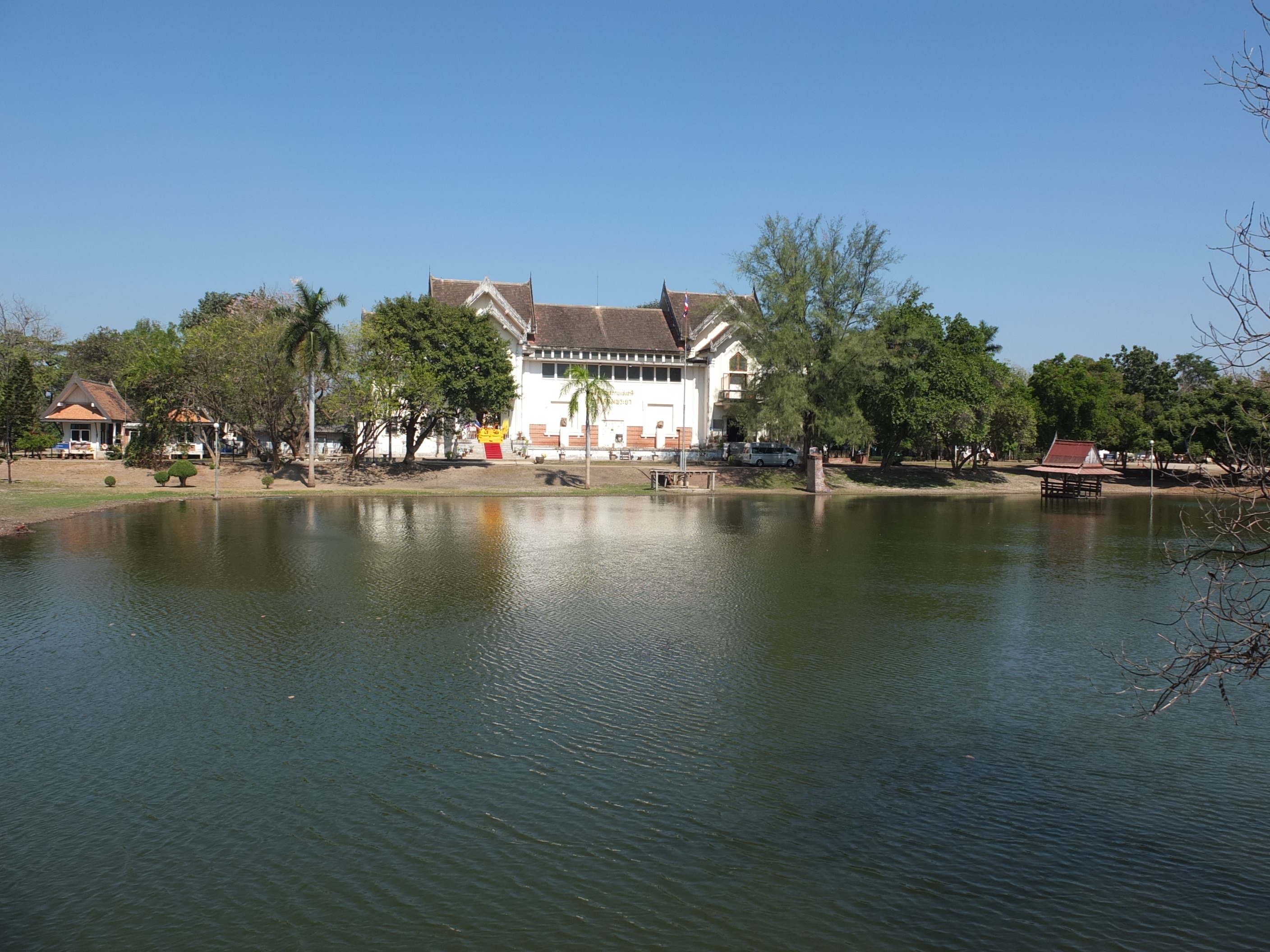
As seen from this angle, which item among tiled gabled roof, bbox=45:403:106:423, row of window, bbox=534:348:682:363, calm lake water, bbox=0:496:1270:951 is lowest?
calm lake water, bbox=0:496:1270:951

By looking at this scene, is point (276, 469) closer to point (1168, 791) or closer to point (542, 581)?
point (542, 581)

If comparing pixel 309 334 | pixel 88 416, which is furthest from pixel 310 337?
pixel 88 416

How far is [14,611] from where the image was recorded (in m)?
16.6

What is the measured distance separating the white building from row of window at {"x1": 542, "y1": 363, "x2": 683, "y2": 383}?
0.22ft

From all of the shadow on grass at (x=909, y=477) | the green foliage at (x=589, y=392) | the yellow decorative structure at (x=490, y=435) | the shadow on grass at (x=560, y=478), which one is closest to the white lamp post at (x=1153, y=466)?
the shadow on grass at (x=909, y=477)

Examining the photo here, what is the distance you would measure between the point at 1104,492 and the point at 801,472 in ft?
67.1

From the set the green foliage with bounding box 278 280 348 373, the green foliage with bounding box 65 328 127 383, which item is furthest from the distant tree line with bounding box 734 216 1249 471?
the green foliage with bounding box 65 328 127 383

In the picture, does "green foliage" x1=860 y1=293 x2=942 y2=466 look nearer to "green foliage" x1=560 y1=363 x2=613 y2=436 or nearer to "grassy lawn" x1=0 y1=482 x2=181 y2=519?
"green foliage" x1=560 y1=363 x2=613 y2=436

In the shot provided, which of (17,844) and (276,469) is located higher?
(276,469)

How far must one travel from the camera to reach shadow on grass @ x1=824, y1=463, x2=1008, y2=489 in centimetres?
5575

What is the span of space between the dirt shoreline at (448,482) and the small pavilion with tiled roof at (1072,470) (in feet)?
11.4

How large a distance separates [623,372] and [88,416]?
3864cm

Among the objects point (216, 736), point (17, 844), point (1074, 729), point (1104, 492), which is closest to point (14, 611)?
point (216, 736)

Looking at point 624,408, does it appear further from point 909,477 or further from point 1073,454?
point 1073,454
